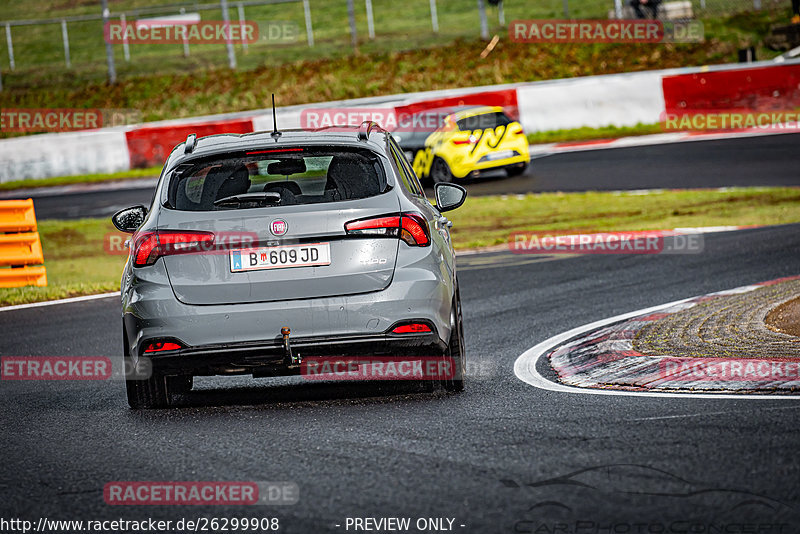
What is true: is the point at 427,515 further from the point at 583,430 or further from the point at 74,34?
the point at 74,34

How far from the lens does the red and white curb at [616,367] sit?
715 cm

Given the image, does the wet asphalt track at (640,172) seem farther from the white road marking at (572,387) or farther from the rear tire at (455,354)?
the rear tire at (455,354)

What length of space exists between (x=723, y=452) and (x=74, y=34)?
3485cm

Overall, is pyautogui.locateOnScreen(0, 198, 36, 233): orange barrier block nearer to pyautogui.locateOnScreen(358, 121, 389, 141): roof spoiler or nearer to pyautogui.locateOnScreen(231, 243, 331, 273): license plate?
pyautogui.locateOnScreen(358, 121, 389, 141): roof spoiler

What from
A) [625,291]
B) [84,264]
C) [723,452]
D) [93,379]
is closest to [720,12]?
[84,264]

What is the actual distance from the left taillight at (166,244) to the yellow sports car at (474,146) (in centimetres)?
1641

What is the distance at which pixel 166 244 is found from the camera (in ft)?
23.1

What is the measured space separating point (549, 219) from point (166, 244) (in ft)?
41.3

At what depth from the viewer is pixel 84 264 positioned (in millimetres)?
18141

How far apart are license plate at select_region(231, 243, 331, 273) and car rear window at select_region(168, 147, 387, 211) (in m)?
0.31

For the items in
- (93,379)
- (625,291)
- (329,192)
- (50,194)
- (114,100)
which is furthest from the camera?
(114,100)

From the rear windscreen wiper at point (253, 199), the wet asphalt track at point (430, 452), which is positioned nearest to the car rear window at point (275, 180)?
the rear windscreen wiper at point (253, 199)

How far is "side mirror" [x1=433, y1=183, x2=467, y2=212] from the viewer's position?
8391 millimetres

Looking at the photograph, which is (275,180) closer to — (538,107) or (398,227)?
(398,227)
